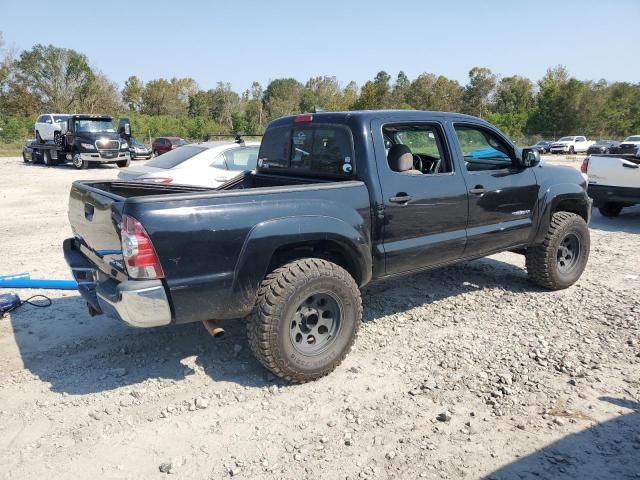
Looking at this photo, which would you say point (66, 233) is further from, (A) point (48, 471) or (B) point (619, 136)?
(B) point (619, 136)

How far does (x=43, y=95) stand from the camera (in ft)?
189

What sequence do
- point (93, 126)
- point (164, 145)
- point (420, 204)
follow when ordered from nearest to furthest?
point (420, 204)
point (93, 126)
point (164, 145)

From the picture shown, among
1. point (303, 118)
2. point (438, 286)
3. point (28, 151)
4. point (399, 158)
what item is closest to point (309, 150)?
point (303, 118)

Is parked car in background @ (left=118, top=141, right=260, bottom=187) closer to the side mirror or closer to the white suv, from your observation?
the side mirror

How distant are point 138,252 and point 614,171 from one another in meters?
9.04

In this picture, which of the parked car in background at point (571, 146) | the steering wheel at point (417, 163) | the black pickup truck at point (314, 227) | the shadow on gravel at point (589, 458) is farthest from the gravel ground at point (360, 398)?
the parked car in background at point (571, 146)

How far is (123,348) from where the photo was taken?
163 inches

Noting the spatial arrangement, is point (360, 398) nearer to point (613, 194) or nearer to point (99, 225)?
point (99, 225)

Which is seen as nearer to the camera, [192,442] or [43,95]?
[192,442]

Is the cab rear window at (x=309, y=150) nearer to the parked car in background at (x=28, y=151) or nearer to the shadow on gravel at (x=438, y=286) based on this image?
the shadow on gravel at (x=438, y=286)

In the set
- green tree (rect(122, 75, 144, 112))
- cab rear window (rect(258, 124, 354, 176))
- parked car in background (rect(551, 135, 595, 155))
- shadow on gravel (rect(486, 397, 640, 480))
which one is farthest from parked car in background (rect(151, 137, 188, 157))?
green tree (rect(122, 75, 144, 112))

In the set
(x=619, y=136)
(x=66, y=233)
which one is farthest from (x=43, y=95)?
(x=619, y=136)

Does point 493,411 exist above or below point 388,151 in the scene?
below

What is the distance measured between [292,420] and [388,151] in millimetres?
2209
